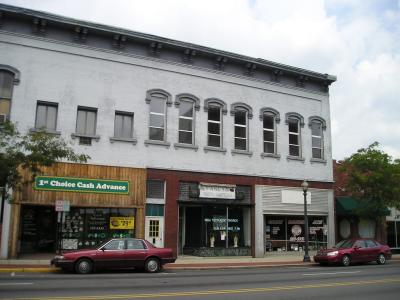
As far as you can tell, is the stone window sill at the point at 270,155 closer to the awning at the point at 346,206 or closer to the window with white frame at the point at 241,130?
the window with white frame at the point at 241,130

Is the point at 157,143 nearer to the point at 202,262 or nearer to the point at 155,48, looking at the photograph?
the point at 155,48

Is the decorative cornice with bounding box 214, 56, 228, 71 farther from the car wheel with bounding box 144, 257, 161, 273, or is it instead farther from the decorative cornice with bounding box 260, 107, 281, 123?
the car wheel with bounding box 144, 257, 161, 273

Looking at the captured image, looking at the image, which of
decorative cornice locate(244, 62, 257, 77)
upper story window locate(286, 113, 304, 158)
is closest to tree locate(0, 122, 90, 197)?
decorative cornice locate(244, 62, 257, 77)

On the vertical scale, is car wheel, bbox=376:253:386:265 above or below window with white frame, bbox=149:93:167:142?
below

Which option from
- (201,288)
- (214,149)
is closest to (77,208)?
(214,149)

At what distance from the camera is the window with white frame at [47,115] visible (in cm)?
2183

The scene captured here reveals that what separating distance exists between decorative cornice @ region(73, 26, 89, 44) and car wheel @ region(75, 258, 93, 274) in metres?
11.5

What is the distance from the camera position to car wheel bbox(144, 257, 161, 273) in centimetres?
1781

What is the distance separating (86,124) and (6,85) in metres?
4.10

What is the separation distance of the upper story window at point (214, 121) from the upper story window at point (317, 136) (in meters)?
6.76

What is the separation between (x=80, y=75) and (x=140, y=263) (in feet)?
33.5

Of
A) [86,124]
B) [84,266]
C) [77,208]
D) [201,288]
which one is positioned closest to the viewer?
[201,288]

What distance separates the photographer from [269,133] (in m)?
27.9

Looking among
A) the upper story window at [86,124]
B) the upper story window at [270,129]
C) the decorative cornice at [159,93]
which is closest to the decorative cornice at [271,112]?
the upper story window at [270,129]
